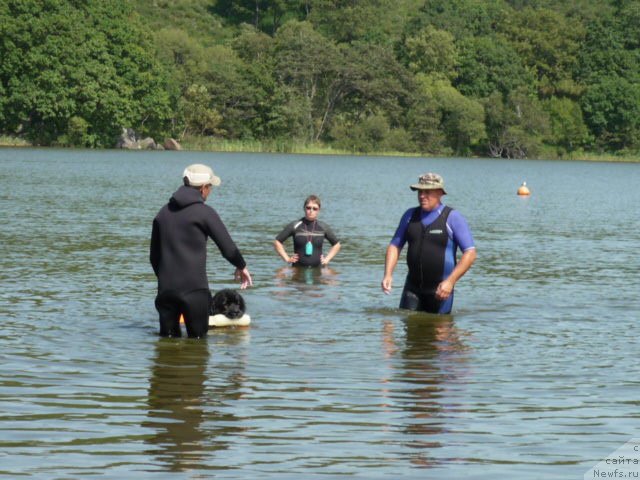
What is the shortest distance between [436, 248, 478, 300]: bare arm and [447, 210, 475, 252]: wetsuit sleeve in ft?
0.43

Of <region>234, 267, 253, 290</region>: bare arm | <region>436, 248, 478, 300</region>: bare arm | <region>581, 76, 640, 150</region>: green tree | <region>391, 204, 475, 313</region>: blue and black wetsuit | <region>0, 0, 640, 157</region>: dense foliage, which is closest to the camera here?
<region>234, 267, 253, 290</region>: bare arm

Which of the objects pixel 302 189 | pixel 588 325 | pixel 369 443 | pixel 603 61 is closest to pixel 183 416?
pixel 369 443

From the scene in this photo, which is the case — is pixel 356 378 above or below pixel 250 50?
below

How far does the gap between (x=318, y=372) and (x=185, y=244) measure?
1.86m

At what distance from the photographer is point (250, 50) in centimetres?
14588

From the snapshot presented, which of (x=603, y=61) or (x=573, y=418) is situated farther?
(x=603, y=61)

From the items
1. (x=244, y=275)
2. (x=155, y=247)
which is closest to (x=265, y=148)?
(x=155, y=247)

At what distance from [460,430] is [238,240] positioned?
1962cm

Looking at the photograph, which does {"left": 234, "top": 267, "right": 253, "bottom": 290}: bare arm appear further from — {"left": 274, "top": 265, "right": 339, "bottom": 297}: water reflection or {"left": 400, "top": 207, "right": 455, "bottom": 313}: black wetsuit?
{"left": 274, "top": 265, "right": 339, "bottom": 297}: water reflection

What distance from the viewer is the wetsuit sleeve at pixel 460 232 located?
1540 centimetres

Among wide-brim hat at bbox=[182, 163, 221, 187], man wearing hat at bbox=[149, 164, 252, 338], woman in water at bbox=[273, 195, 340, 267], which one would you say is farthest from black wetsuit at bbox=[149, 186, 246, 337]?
woman in water at bbox=[273, 195, 340, 267]

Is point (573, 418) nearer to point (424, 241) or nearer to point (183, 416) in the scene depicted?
point (183, 416)

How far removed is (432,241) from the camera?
15.6 m

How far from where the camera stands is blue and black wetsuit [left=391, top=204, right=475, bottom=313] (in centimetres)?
1555
